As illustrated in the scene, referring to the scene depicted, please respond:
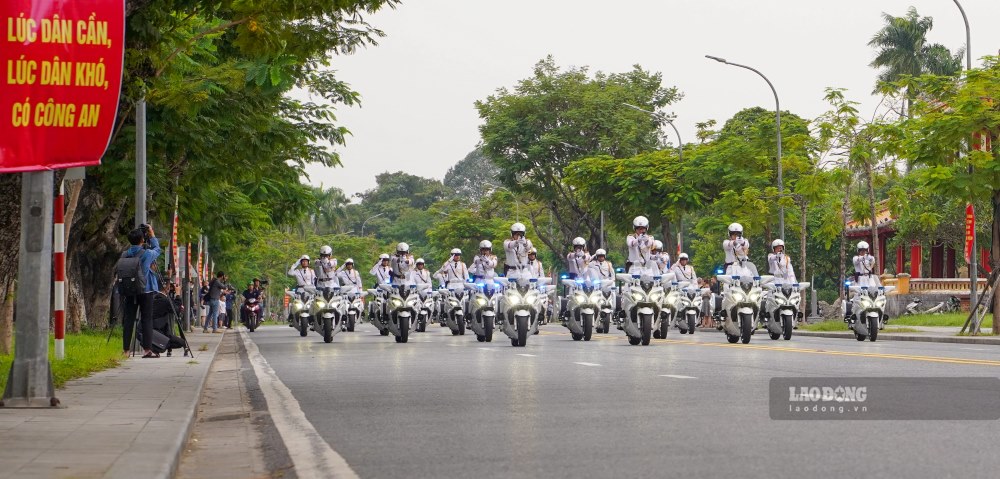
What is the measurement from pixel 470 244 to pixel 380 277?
56.6 meters

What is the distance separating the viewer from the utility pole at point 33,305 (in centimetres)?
1211

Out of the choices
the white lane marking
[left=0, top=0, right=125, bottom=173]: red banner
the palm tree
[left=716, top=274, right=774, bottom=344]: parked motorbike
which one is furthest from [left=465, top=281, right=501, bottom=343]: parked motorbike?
the palm tree

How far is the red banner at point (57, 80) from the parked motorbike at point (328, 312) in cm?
1894

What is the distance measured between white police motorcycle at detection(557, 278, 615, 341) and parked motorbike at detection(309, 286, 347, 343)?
181 inches

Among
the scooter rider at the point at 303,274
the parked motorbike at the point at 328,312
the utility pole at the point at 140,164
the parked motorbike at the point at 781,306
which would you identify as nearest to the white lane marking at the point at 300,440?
the utility pole at the point at 140,164

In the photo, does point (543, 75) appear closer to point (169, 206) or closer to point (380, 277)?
point (380, 277)

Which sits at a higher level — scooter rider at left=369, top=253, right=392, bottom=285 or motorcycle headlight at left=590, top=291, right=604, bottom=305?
scooter rider at left=369, top=253, right=392, bottom=285

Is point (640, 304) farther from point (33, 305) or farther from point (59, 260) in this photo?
point (33, 305)

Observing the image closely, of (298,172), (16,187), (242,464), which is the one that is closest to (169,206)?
(298,172)

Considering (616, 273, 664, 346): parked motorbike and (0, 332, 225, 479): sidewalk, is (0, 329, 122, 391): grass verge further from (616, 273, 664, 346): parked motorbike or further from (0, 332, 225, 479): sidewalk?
(616, 273, 664, 346): parked motorbike

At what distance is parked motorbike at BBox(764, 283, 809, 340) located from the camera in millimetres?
28234

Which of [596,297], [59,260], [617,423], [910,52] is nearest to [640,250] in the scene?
[596,297]

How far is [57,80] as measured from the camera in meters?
11.5

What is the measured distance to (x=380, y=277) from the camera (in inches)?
1404
